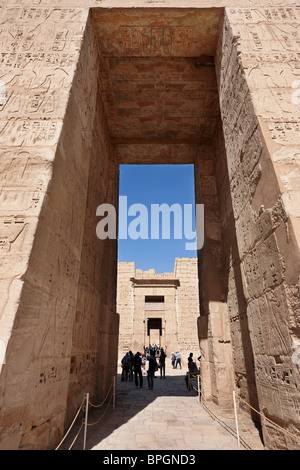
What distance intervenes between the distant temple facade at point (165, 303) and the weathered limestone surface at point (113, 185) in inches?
399

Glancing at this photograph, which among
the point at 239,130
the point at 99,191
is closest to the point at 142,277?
the point at 99,191

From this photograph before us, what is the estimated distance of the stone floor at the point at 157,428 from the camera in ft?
11.1

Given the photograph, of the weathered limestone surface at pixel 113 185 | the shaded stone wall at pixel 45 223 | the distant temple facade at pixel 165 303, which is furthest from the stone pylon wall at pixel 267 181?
the distant temple facade at pixel 165 303

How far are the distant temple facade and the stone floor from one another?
10.2m

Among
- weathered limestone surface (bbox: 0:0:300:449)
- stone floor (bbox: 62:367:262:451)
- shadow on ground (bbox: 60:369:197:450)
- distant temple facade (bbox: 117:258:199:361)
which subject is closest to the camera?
weathered limestone surface (bbox: 0:0:300:449)

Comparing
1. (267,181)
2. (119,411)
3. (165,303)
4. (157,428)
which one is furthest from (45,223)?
(165,303)

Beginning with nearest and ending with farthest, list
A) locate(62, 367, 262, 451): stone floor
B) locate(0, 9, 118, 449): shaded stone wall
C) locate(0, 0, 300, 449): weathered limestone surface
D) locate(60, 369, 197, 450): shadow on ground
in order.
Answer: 1. locate(0, 9, 118, 449): shaded stone wall
2. locate(0, 0, 300, 449): weathered limestone surface
3. locate(62, 367, 262, 451): stone floor
4. locate(60, 369, 197, 450): shadow on ground

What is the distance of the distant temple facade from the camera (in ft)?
52.9

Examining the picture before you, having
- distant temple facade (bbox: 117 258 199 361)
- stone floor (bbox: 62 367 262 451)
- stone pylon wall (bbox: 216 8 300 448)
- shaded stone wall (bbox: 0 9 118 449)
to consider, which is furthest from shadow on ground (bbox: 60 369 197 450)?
distant temple facade (bbox: 117 258 199 361)

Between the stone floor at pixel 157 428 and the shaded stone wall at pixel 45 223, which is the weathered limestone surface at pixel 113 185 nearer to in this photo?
the shaded stone wall at pixel 45 223

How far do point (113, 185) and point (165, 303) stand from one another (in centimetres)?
1139

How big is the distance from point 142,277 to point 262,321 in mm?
14508

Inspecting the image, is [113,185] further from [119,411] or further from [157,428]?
[157,428]

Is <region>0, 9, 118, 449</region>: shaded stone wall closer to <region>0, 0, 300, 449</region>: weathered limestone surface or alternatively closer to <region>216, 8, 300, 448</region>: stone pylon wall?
<region>0, 0, 300, 449</region>: weathered limestone surface
